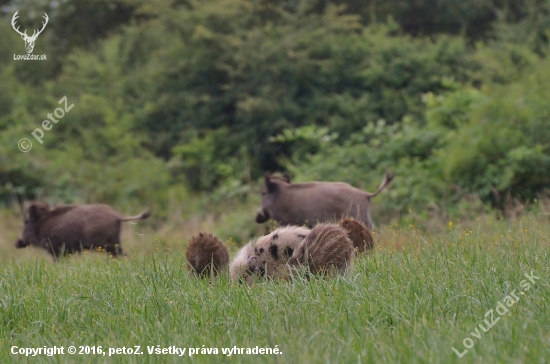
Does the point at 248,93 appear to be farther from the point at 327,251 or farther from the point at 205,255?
the point at 327,251

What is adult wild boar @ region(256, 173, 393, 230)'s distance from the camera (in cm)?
997

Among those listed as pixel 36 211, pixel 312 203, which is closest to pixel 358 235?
pixel 312 203

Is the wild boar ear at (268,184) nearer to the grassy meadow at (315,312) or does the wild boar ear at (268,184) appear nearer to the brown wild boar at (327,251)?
the grassy meadow at (315,312)

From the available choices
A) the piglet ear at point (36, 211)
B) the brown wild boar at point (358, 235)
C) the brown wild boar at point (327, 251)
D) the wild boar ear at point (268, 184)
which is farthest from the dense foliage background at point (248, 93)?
the brown wild boar at point (327, 251)

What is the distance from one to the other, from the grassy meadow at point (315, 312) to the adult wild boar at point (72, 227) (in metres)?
4.11

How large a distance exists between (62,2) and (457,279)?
21280 millimetres

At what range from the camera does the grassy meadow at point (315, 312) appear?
393 cm

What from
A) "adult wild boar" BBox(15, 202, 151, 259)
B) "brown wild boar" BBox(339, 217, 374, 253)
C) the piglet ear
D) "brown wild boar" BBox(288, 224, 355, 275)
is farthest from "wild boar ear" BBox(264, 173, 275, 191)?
"brown wild boar" BBox(288, 224, 355, 275)

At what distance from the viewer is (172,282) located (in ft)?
A: 18.7

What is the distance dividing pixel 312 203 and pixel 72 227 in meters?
3.32

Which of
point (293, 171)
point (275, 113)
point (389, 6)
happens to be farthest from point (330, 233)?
point (389, 6)

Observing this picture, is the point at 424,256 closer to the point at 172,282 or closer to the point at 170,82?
the point at 172,282

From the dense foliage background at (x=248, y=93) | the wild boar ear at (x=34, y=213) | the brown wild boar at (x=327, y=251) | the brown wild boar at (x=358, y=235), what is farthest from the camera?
the dense foliage background at (x=248, y=93)

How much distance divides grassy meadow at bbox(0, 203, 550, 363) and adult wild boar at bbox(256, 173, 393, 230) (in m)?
3.57
